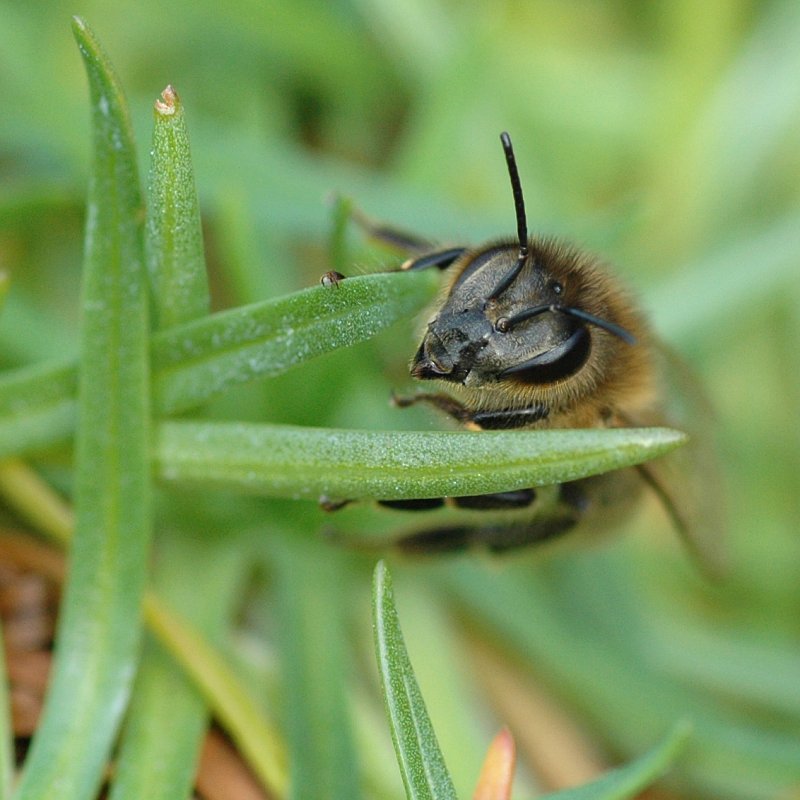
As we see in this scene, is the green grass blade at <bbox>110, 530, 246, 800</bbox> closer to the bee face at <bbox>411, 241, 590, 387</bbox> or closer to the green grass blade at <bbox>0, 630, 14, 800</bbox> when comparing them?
the green grass blade at <bbox>0, 630, 14, 800</bbox>

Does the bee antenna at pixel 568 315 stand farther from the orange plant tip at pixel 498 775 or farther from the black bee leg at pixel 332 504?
the orange plant tip at pixel 498 775

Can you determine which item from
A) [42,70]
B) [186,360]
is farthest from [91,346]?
[42,70]

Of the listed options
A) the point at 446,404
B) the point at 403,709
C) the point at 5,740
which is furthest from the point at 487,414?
the point at 5,740

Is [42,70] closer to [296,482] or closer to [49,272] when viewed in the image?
[49,272]

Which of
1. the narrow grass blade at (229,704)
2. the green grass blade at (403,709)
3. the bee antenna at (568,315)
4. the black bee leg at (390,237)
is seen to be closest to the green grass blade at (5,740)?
the narrow grass blade at (229,704)

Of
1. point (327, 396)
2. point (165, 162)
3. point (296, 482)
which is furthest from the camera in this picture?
point (327, 396)

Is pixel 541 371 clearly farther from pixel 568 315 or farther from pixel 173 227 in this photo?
pixel 173 227
